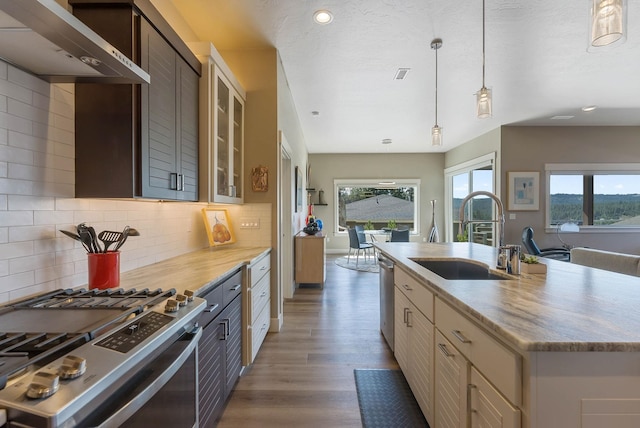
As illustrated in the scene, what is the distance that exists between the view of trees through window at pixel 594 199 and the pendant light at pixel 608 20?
5.23m

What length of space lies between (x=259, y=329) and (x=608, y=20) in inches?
108

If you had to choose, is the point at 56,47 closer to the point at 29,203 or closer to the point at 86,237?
the point at 29,203

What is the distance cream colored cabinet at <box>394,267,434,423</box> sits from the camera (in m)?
1.50

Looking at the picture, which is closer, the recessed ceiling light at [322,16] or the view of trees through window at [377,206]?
the recessed ceiling light at [322,16]

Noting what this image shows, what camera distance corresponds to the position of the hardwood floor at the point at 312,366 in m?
1.76

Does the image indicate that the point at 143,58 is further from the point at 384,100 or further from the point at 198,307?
the point at 384,100

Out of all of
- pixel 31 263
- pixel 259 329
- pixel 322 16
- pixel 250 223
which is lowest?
pixel 259 329

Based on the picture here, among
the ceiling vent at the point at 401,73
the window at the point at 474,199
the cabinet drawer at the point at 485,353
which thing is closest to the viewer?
the cabinet drawer at the point at 485,353

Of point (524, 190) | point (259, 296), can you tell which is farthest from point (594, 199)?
point (259, 296)

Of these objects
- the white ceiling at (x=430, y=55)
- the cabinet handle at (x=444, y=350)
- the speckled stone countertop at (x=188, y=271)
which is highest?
the white ceiling at (x=430, y=55)

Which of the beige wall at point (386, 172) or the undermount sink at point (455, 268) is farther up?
the beige wall at point (386, 172)

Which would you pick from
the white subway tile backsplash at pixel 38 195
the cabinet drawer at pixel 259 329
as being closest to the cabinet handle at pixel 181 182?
the white subway tile backsplash at pixel 38 195

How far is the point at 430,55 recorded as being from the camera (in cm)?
298

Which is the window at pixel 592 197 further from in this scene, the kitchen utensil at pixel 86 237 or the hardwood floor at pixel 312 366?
the kitchen utensil at pixel 86 237
